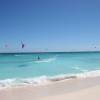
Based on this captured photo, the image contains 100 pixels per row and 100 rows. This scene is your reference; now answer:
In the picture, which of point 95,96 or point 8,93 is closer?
point 95,96

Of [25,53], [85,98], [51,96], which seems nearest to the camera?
[85,98]

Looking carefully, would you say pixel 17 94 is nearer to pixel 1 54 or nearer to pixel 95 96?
pixel 95 96

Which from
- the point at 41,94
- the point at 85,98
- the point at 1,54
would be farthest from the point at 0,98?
the point at 1,54

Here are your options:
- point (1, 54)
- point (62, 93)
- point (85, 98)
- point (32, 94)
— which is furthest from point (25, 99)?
point (1, 54)

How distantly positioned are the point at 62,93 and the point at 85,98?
0.67 metres

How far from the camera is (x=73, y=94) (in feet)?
15.7

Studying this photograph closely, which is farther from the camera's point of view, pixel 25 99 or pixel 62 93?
pixel 62 93

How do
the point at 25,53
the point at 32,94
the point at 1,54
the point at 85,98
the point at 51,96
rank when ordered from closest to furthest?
the point at 85,98, the point at 51,96, the point at 32,94, the point at 1,54, the point at 25,53

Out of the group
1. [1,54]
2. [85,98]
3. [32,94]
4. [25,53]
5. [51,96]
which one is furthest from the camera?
[25,53]

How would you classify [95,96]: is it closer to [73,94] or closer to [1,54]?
[73,94]

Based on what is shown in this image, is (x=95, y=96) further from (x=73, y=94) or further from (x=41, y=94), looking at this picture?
(x=41, y=94)

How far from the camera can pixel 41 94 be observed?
196 inches

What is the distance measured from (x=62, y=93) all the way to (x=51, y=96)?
0.32 meters

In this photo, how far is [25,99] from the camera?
4.61m
